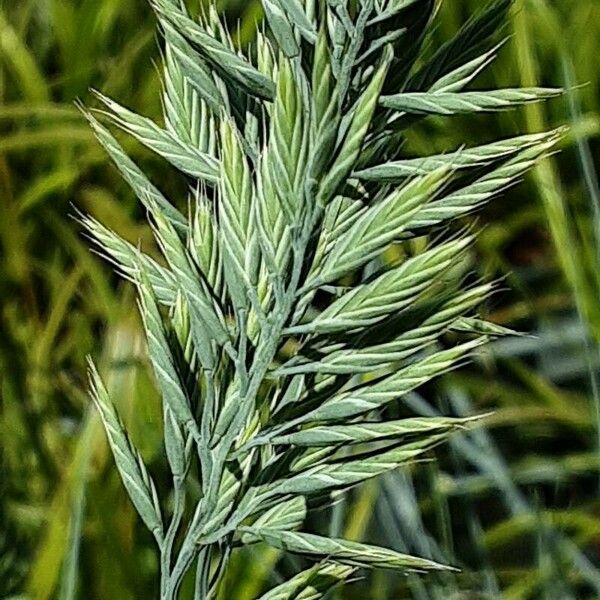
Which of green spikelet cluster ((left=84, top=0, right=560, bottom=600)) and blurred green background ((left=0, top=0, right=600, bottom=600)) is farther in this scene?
blurred green background ((left=0, top=0, right=600, bottom=600))

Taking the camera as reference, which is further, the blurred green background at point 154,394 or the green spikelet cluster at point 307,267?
the blurred green background at point 154,394

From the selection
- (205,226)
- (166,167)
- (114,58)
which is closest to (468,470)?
(166,167)

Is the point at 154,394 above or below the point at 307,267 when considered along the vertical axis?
below

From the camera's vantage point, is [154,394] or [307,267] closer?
[307,267]
